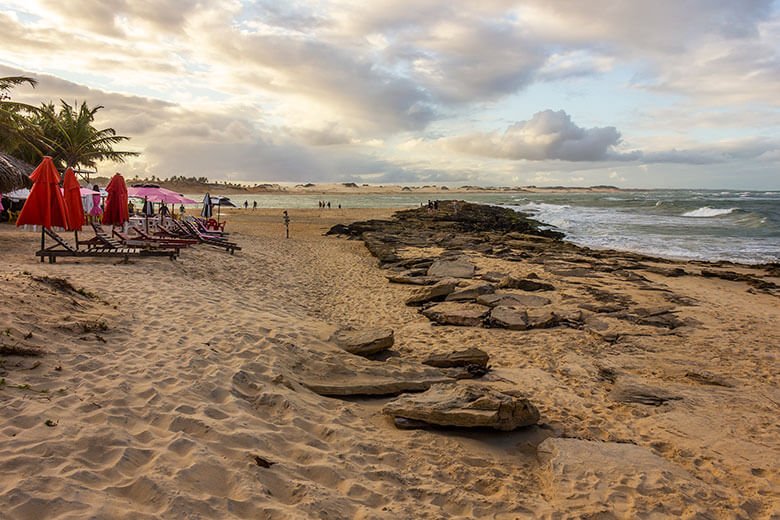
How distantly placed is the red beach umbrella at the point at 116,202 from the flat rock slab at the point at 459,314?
33.9ft

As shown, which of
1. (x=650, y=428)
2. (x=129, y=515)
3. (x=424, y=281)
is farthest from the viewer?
(x=424, y=281)

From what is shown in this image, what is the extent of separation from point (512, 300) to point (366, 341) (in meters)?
4.57

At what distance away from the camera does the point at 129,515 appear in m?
2.76

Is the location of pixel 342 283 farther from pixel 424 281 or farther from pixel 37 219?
pixel 37 219

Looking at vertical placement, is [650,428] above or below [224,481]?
below

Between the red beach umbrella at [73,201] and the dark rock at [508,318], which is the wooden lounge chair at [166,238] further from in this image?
the dark rock at [508,318]

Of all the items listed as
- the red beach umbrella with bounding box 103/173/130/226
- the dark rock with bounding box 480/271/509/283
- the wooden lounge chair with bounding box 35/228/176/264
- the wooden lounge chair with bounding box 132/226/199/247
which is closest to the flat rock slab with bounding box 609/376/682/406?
the dark rock with bounding box 480/271/509/283

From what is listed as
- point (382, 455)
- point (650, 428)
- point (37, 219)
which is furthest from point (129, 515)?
point (37, 219)

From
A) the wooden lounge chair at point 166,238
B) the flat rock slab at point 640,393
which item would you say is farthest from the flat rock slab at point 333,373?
the wooden lounge chair at point 166,238

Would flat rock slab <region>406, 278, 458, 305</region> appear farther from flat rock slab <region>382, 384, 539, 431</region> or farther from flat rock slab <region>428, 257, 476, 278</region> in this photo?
flat rock slab <region>382, 384, 539, 431</region>

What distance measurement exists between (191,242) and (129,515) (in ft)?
44.4

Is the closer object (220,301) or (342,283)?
(220,301)

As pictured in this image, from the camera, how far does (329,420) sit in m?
4.68

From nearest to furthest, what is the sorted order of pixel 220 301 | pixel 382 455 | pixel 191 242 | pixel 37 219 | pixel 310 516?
1. pixel 310 516
2. pixel 382 455
3. pixel 220 301
4. pixel 37 219
5. pixel 191 242
